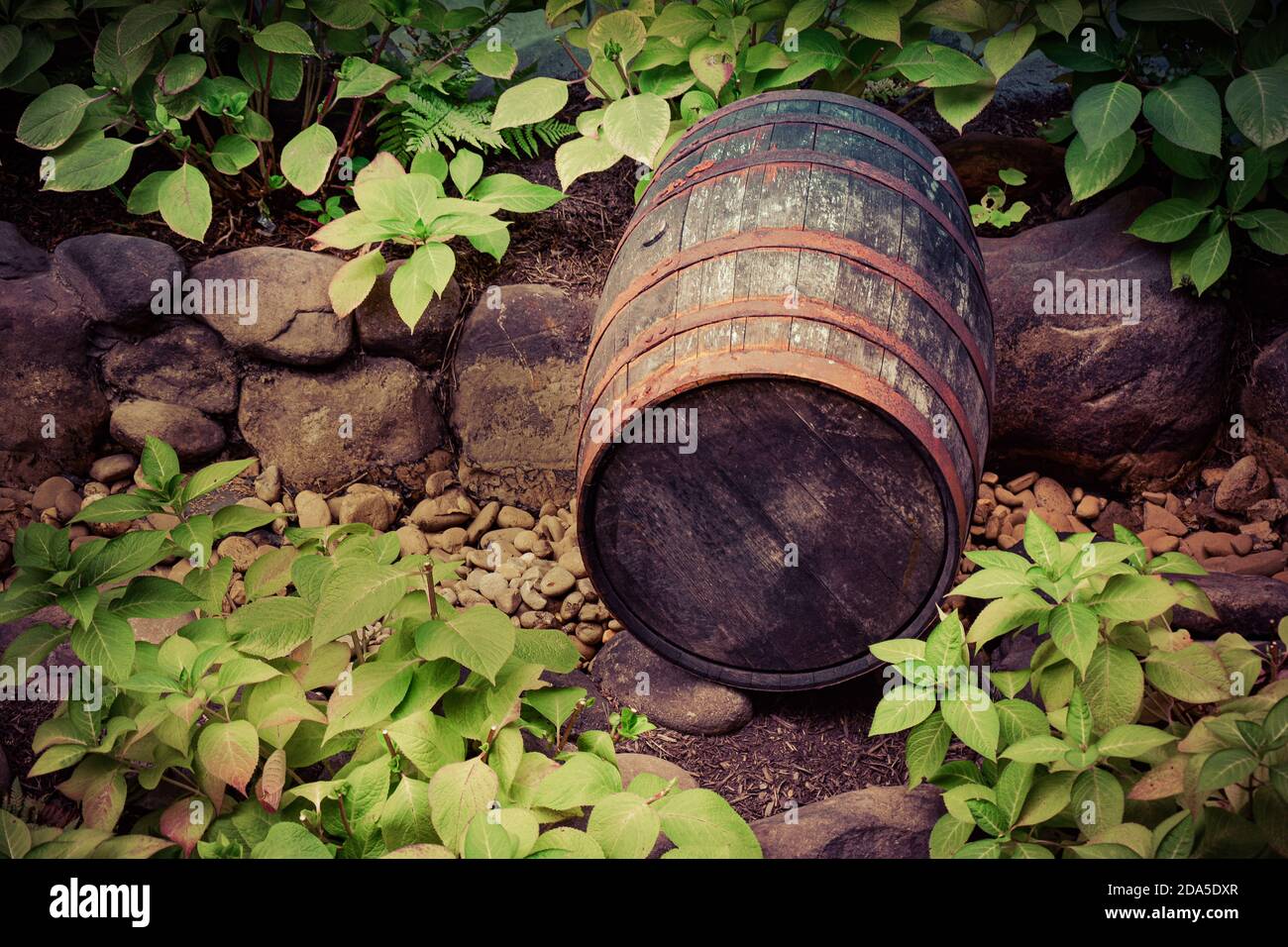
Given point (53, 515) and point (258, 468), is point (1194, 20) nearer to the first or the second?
point (258, 468)

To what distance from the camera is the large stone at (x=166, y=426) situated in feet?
10.9

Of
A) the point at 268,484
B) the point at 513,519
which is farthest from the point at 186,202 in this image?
the point at 513,519

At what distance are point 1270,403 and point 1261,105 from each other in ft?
3.04

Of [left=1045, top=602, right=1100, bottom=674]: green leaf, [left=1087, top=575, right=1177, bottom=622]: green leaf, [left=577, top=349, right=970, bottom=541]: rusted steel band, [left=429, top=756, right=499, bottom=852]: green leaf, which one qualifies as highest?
[left=577, top=349, right=970, bottom=541]: rusted steel band

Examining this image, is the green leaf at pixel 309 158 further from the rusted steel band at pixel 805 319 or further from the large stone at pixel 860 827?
the large stone at pixel 860 827

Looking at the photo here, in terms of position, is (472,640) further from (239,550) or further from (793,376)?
(239,550)

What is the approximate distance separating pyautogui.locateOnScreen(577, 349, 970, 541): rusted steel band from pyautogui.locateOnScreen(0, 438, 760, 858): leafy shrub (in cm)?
64

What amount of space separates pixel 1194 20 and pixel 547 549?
8.58ft

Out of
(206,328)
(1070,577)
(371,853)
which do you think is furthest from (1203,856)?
(206,328)

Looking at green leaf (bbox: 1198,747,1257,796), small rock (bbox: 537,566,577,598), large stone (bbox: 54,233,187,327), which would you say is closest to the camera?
green leaf (bbox: 1198,747,1257,796)

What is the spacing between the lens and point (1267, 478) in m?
3.26

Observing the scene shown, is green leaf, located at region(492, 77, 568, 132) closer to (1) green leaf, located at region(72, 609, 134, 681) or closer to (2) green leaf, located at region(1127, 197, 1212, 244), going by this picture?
(2) green leaf, located at region(1127, 197, 1212, 244)

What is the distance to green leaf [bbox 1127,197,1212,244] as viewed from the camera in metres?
3.21

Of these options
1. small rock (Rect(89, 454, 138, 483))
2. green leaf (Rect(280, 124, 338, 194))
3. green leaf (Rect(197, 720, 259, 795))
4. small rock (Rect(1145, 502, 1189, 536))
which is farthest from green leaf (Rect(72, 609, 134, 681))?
small rock (Rect(1145, 502, 1189, 536))
